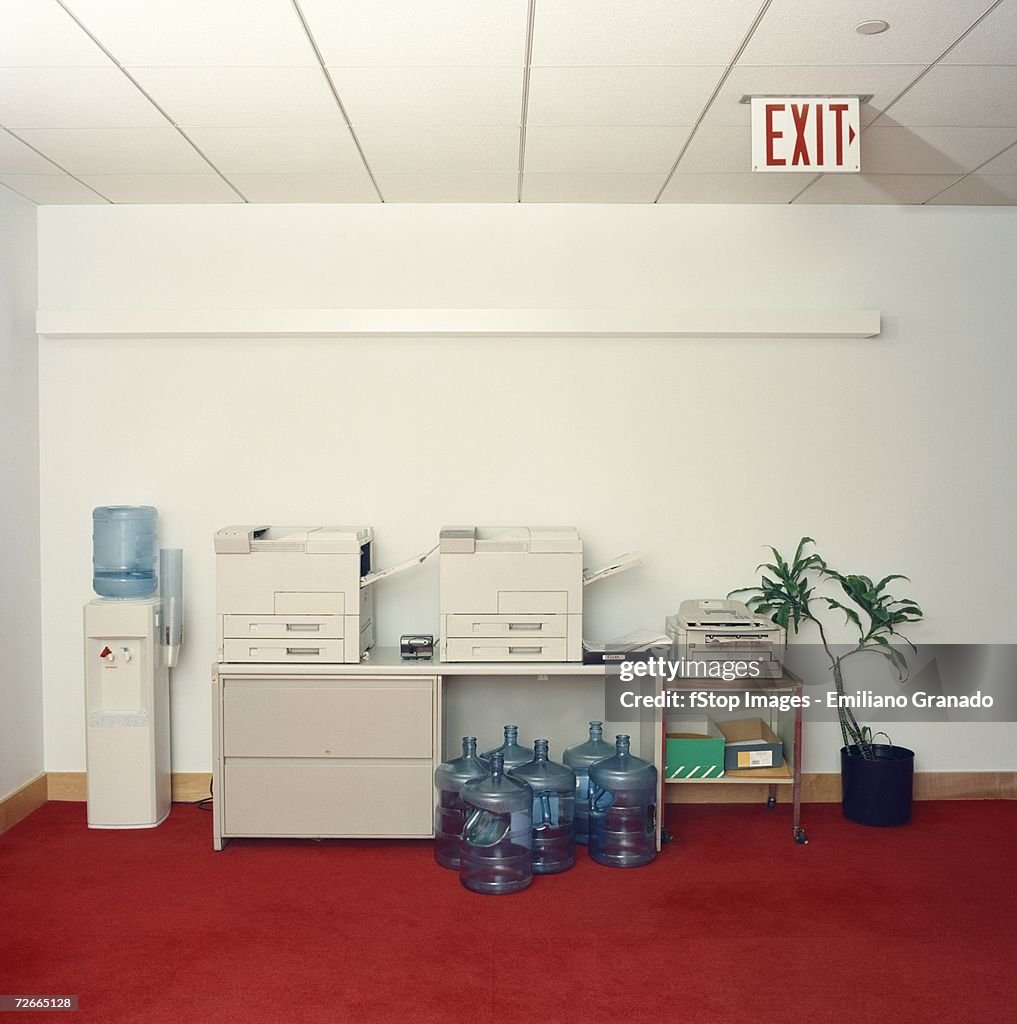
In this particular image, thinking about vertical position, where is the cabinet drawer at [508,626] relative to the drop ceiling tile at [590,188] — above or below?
below

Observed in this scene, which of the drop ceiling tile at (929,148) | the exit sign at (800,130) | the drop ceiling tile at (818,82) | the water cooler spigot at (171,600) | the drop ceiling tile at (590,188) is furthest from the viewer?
the water cooler spigot at (171,600)

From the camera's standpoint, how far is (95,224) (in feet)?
14.8

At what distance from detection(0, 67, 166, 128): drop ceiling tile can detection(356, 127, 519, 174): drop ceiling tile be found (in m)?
0.76

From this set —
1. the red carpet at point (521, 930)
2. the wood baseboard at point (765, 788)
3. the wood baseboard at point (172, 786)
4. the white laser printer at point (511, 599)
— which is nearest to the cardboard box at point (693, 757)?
the red carpet at point (521, 930)

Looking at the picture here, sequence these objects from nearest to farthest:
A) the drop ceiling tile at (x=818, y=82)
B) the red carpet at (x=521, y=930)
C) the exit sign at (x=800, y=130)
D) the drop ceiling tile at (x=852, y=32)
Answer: the drop ceiling tile at (x=852, y=32), the red carpet at (x=521, y=930), the drop ceiling tile at (x=818, y=82), the exit sign at (x=800, y=130)

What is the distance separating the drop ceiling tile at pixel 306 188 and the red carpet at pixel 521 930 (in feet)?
8.89

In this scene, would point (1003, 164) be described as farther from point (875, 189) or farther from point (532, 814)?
point (532, 814)

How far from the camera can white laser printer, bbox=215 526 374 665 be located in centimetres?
401

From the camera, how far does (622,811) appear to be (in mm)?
3928

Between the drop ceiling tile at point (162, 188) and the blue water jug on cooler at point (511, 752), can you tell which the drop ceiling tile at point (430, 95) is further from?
the blue water jug on cooler at point (511, 752)

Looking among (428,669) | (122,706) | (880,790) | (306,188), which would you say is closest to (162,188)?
(306,188)

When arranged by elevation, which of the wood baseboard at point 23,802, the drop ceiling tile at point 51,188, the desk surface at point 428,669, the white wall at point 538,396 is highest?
the drop ceiling tile at point 51,188

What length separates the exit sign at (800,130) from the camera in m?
3.22

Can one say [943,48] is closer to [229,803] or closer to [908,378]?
[908,378]
